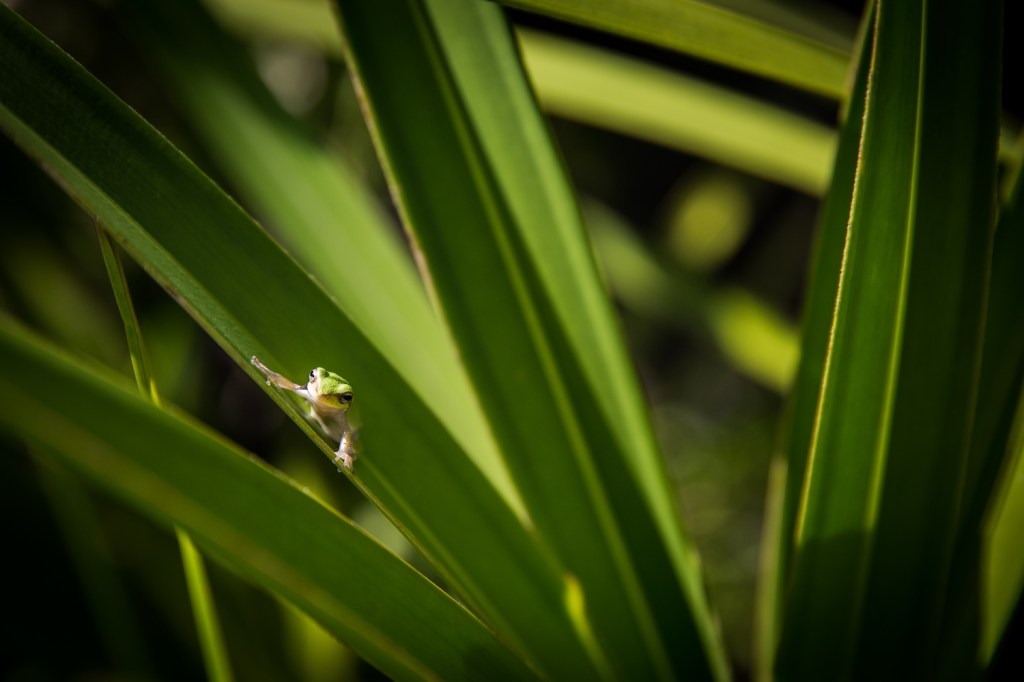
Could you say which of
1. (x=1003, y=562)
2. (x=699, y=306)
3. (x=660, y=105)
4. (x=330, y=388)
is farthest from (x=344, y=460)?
(x=699, y=306)

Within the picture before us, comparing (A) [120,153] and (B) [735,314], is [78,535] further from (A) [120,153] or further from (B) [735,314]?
(B) [735,314]

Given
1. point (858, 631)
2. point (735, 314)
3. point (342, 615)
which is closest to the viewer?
point (342, 615)

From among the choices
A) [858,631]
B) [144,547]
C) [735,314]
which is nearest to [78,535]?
[144,547]

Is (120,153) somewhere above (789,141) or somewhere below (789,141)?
below

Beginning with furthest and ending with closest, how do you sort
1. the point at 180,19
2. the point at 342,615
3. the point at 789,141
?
the point at 789,141 → the point at 180,19 → the point at 342,615

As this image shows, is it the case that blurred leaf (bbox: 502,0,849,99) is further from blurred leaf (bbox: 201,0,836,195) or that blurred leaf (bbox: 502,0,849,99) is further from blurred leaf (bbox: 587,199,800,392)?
blurred leaf (bbox: 587,199,800,392)

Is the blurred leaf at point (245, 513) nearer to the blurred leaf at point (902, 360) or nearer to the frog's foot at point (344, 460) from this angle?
the frog's foot at point (344, 460)

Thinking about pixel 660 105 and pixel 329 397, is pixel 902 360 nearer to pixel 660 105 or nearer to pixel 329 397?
pixel 329 397

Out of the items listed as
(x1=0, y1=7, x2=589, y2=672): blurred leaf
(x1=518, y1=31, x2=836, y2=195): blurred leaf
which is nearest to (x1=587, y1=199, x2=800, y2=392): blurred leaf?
(x1=518, y1=31, x2=836, y2=195): blurred leaf
